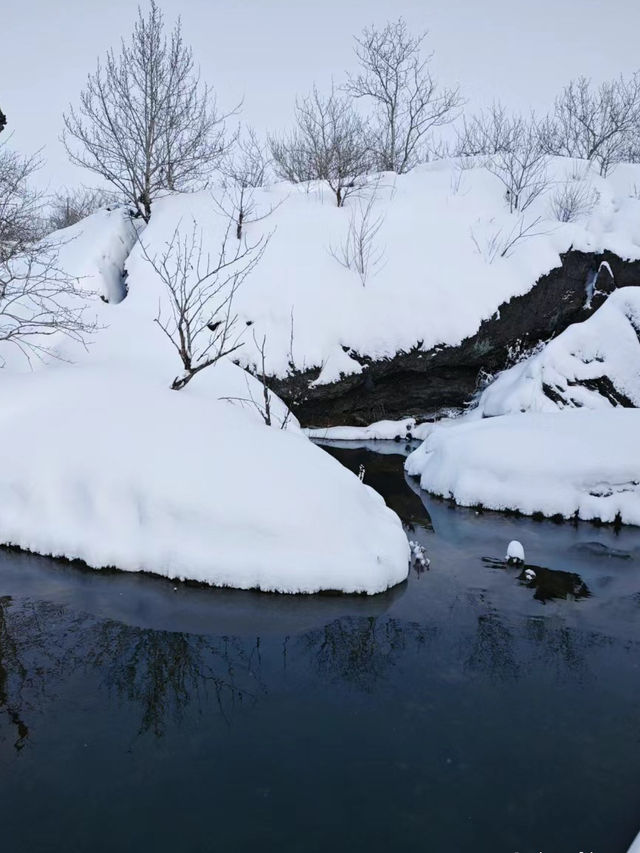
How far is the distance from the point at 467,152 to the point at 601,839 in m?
31.8

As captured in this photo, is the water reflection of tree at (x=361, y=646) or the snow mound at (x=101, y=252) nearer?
the water reflection of tree at (x=361, y=646)

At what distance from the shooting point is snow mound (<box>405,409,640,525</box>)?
11.1m

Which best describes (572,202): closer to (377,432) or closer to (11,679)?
(377,432)

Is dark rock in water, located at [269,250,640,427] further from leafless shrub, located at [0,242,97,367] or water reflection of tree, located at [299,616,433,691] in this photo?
water reflection of tree, located at [299,616,433,691]

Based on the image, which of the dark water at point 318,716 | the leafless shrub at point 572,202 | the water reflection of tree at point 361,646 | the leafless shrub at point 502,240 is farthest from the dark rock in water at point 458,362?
the water reflection of tree at point 361,646

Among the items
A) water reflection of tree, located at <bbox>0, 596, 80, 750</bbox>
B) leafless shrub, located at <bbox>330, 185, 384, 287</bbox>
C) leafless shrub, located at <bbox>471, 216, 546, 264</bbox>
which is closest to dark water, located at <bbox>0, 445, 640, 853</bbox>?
water reflection of tree, located at <bbox>0, 596, 80, 750</bbox>

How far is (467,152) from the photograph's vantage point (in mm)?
30516

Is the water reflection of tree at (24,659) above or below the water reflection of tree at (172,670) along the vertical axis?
above

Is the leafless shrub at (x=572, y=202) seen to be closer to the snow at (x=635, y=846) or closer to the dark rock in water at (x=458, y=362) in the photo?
the dark rock in water at (x=458, y=362)

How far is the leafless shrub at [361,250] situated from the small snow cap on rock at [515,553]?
1186 cm

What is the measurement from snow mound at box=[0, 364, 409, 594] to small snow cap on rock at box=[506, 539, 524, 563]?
1.84m

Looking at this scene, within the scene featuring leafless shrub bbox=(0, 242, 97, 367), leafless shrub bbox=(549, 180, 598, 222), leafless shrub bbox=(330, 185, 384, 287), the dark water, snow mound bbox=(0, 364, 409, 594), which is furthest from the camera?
leafless shrub bbox=(549, 180, 598, 222)

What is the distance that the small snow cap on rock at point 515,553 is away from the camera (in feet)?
30.3

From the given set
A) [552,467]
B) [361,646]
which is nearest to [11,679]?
[361,646]
